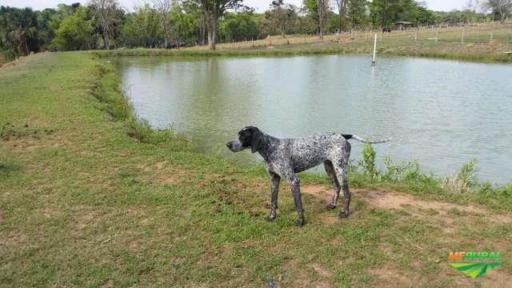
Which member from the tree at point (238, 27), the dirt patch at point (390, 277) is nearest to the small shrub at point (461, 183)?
the dirt patch at point (390, 277)

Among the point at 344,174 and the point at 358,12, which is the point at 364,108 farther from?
the point at 358,12

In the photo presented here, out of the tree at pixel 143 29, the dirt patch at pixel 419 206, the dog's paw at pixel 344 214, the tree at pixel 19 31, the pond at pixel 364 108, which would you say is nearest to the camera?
the dog's paw at pixel 344 214

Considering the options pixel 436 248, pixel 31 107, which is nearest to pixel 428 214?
pixel 436 248

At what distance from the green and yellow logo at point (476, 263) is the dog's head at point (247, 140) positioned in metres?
2.49

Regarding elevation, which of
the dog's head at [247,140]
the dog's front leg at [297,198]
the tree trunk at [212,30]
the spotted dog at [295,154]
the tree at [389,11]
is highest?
the tree at [389,11]

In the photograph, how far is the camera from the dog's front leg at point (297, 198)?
5.64 meters

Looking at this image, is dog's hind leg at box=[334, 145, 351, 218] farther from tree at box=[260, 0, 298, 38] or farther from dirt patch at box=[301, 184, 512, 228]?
tree at box=[260, 0, 298, 38]

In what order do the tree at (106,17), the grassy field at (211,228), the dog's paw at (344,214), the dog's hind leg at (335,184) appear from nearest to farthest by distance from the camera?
the grassy field at (211,228), the dog's paw at (344,214), the dog's hind leg at (335,184), the tree at (106,17)

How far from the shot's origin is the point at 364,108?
17.3m

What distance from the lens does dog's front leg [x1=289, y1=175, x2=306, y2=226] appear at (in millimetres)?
5637

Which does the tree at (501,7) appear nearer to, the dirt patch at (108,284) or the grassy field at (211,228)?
the grassy field at (211,228)

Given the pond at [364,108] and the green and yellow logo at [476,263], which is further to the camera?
the pond at [364,108]

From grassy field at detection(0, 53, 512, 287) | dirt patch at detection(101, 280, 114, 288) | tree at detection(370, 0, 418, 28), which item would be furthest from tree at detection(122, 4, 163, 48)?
dirt patch at detection(101, 280, 114, 288)

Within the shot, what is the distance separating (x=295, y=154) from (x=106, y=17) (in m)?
65.3
